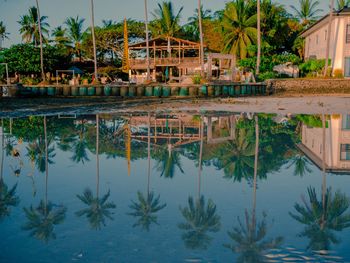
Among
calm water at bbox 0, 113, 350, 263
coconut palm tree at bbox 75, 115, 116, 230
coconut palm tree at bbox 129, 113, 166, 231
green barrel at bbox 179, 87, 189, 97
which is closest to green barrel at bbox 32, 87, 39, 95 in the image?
green barrel at bbox 179, 87, 189, 97

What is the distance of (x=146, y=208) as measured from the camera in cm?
494

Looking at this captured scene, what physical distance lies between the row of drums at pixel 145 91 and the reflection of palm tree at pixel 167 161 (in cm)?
2183

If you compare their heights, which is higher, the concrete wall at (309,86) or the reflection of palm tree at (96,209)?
the concrete wall at (309,86)

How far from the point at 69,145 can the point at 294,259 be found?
715 centimetres

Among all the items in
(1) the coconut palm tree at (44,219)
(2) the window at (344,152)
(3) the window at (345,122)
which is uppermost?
(3) the window at (345,122)

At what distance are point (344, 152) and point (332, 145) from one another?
808 millimetres

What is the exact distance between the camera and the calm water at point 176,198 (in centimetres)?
373

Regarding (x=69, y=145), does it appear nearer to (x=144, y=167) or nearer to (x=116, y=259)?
(x=144, y=167)

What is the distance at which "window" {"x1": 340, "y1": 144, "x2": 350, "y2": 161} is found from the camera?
8.01 metres

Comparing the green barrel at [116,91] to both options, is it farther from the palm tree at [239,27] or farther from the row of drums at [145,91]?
the palm tree at [239,27]

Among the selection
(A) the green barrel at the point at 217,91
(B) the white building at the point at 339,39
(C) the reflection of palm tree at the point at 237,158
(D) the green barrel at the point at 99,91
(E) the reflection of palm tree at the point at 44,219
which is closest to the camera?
(E) the reflection of palm tree at the point at 44,219

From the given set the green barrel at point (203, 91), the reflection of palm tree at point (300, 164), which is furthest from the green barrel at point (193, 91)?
the reflection of palm tree at point (300, 164)

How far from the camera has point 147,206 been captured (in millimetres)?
5016

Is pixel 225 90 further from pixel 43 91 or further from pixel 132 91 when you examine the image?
pixel 43 91
